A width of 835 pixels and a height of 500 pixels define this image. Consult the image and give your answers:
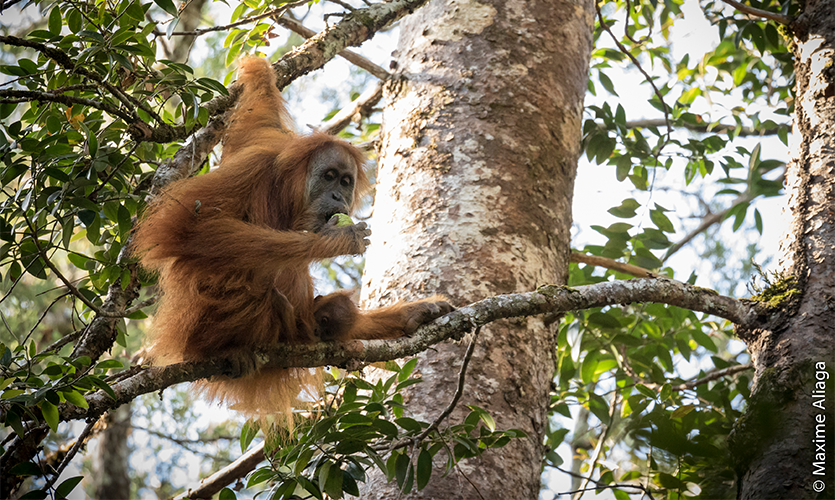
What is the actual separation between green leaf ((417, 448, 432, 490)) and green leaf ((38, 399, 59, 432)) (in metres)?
1.03

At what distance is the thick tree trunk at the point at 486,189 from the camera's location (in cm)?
257

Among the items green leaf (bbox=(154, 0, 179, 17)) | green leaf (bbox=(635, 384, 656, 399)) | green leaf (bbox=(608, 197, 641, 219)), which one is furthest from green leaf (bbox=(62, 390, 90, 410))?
green leaf (bbox=(608, 197, 641, 219))

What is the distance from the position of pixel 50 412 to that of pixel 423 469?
1066 mm

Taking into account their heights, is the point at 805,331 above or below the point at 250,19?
below

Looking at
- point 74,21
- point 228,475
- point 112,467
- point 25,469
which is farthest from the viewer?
point 112,467

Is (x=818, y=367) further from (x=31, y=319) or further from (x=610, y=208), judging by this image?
Result: (x=31, y=319)

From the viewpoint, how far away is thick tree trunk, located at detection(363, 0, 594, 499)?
2572 millimetres

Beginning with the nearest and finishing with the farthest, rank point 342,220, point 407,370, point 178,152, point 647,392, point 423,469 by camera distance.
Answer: point 423,469 < point 407,370 < point 178,152 < point 342,220 < point 647,392

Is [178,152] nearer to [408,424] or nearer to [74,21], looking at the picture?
[74,21]

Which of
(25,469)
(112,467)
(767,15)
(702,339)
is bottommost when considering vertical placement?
(25,469)

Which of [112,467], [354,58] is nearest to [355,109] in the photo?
[354,58]

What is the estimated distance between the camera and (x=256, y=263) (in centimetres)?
235

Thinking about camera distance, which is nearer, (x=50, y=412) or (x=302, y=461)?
(x=50, y=412)

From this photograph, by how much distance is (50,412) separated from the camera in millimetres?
1763
